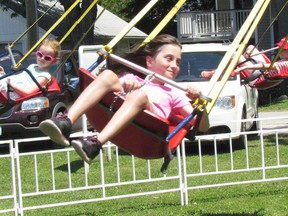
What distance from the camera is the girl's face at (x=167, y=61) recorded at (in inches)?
247

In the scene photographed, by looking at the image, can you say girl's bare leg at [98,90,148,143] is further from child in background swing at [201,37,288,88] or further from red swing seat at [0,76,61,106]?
child in background swing at [201,37,288,88]

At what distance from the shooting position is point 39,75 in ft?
26.4

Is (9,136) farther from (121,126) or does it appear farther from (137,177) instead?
(121,126)

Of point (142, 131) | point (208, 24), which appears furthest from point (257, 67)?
point (208, 24)

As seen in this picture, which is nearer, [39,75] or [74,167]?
[39,75]

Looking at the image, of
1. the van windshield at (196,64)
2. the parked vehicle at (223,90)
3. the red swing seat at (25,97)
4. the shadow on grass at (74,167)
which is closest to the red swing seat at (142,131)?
the red swing seat at (25,97)

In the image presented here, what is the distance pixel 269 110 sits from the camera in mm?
21172

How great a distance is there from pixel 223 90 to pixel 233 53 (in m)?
6.55

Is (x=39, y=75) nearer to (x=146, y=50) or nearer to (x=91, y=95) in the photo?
(x=146, y=50)

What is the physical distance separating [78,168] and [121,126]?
21.1 feet

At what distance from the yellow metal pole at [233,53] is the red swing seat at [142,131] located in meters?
0.29

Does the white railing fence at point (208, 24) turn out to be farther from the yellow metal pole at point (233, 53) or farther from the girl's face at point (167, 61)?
the girl's face at point (167, 61)

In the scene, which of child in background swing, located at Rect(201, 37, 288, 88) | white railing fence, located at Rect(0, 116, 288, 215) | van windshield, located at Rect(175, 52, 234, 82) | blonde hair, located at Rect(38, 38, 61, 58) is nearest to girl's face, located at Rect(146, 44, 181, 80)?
blonde hair, located at Rect(38, 38, 61, 58)

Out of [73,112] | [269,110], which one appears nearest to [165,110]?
[73,112]
